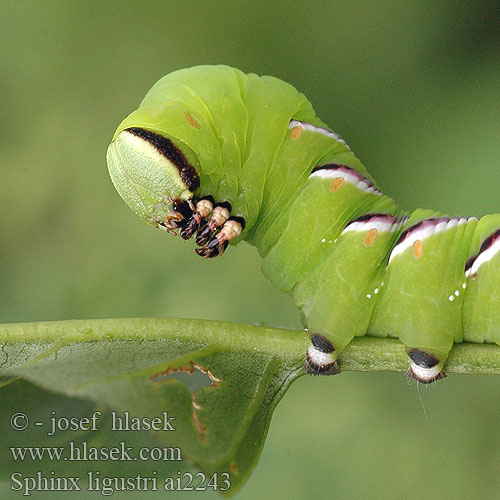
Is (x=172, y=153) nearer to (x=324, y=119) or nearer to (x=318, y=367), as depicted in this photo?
(x=318, y=367)

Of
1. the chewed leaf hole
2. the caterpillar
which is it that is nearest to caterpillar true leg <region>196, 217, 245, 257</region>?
the caterpillar

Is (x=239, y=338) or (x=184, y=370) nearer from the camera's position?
(x=184, y=370)

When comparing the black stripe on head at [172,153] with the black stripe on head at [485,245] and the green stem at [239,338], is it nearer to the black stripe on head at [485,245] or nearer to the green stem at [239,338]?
the green stem at [239,338]

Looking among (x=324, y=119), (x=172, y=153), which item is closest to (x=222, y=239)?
(x=172, y=153)

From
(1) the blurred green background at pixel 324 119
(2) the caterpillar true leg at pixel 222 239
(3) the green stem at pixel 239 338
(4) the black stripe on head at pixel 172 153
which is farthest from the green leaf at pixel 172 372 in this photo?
(1) the blurred green background at pixel 324 119

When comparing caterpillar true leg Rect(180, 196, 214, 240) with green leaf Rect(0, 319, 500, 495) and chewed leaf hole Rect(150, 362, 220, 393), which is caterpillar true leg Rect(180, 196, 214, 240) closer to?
green leaf Rect(0, 319, 500, 495)
